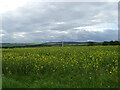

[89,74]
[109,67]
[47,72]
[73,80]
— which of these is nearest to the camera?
[73,80]

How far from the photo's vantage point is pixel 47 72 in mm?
6918

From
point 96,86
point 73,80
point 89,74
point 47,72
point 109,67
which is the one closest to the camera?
point 96,86

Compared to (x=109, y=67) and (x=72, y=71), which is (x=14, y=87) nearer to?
(x=72, y=71)

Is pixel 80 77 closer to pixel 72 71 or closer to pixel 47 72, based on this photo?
pixel 72 71

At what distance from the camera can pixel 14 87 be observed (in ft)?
16.9

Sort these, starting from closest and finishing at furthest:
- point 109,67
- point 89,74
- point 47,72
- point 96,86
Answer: point 96,86 → point 89,74 → point 47,72 → point 109,67

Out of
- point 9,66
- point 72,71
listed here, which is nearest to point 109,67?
point 72,71

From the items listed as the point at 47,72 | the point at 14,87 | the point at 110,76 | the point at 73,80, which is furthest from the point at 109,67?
the point at 14,87

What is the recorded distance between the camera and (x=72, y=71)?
22.2ft

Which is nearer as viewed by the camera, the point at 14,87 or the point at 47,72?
the point at 14,87

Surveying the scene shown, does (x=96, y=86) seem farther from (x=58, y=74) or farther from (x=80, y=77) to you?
(x=58, y=74)

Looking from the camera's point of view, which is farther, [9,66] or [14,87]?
[9,66]

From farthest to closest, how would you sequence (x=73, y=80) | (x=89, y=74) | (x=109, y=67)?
1. (x=109, y=67)
2. (x=89, y=74)
3. (x=73, y=80)

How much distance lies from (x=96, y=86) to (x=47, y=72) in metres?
2.54
